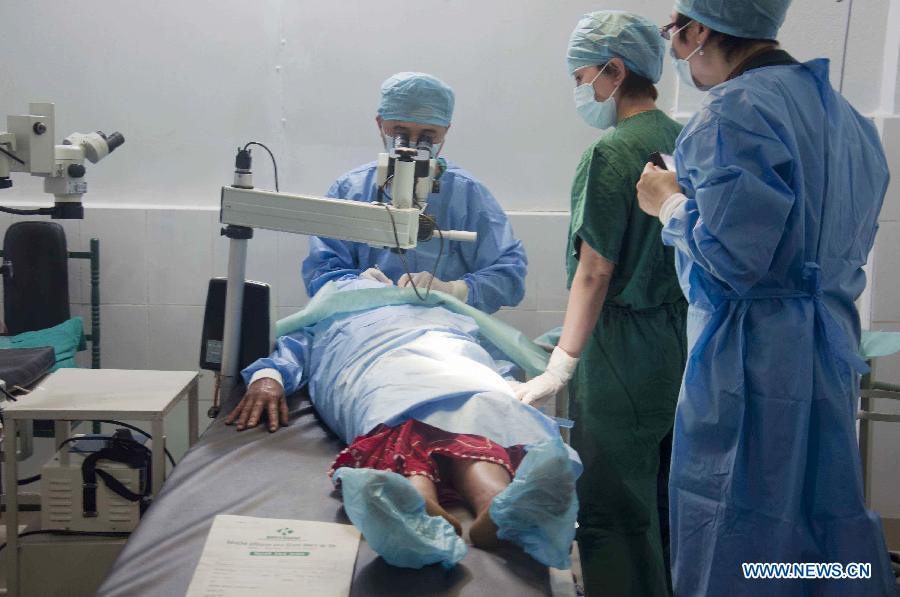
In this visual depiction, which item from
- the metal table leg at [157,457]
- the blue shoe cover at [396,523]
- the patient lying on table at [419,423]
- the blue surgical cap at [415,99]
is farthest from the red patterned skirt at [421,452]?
the blue surgical cap at [415,99]

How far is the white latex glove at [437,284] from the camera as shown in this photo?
2.48 metres

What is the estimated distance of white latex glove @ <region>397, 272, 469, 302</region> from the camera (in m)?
2.48

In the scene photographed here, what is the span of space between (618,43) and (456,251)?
0.92 metres

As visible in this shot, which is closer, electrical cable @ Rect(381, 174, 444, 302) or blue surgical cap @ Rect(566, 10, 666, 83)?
electrical cable @ Rect(381, 174, 444, 302)

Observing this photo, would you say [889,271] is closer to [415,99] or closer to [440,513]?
[415,99]

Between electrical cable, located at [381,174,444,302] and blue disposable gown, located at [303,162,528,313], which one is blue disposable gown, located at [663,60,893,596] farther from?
blue disposable gown, located at [303,162,528,313]

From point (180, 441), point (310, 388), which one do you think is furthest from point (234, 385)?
point (180, 441)

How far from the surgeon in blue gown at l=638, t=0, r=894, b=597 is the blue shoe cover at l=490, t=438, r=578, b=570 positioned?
0.88 feet

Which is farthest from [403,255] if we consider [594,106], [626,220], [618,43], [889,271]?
[889,271]

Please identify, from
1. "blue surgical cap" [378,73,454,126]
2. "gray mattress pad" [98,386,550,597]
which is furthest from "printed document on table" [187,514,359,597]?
"blue surgical cap" [378,73,454,126]

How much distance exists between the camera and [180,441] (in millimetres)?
3020

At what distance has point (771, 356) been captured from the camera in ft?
4.93

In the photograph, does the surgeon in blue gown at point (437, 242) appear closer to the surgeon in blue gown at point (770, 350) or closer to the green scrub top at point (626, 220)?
the green scrub top at point (626, 220)

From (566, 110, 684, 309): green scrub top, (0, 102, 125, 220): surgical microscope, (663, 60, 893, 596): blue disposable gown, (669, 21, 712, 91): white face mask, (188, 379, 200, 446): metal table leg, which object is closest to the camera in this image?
(663, 60, 893, 596): blue disposable gown
